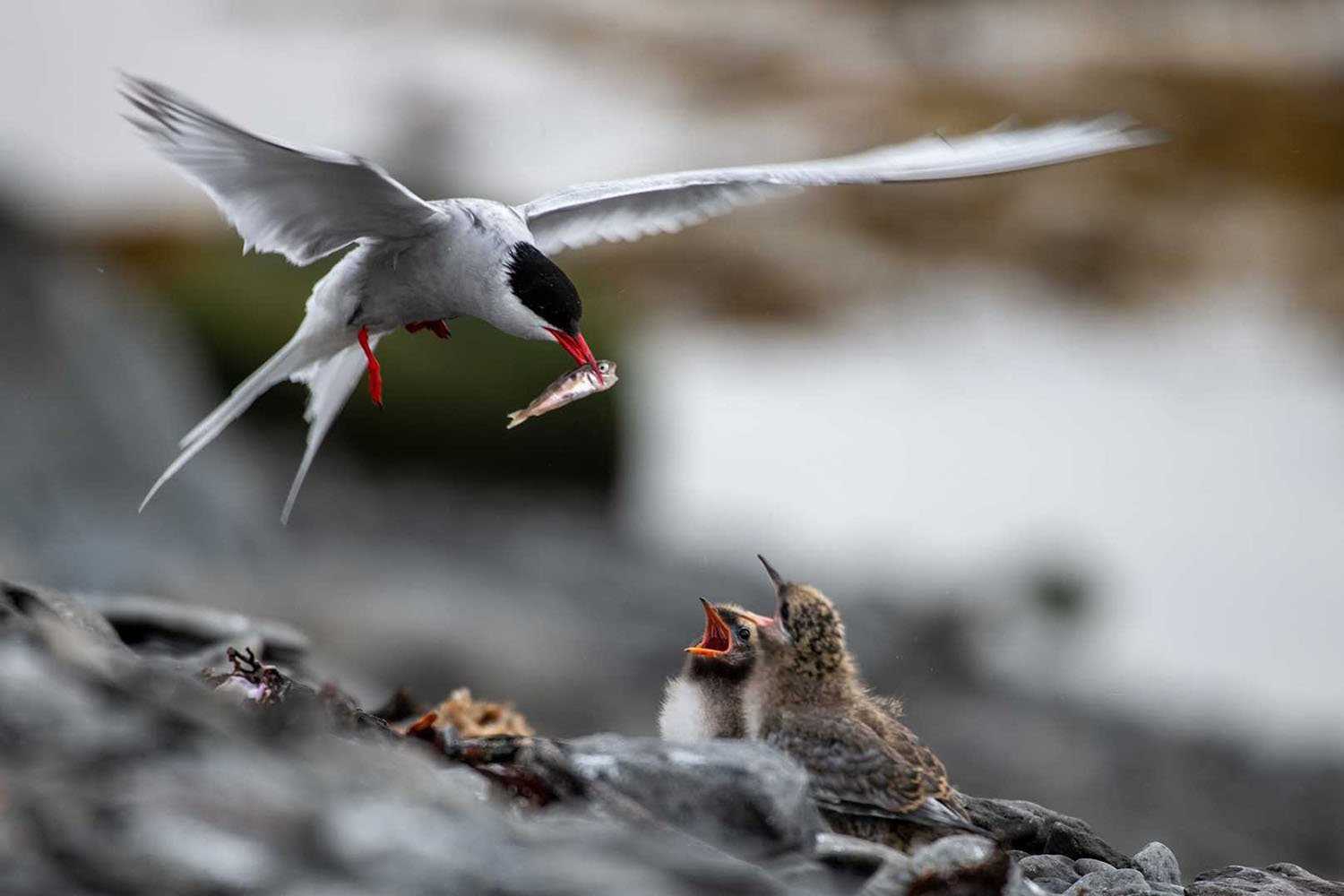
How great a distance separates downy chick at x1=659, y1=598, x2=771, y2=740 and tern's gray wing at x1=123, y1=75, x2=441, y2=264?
1.31m

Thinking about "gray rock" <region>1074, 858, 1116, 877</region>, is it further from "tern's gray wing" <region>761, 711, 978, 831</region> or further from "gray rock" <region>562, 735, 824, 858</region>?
"gray rock" <region>562, 735, 824, 858</region>

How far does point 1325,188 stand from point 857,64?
37.7 feet

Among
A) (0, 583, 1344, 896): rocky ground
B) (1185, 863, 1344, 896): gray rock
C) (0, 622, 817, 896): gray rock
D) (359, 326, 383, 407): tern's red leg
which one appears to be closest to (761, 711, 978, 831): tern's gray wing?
(0, 583, 1344, 896): rocky ground

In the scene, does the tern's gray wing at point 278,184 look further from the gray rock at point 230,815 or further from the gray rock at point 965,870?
the gray rock at point 965,870

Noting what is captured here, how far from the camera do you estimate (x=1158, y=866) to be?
4.14 metres

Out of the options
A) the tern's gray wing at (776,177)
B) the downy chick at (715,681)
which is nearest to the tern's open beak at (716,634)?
the downy chick at (715,681)

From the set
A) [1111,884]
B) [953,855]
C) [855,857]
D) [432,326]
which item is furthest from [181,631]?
[1111,884]

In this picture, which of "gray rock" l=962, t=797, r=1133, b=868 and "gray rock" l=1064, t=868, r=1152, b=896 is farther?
"gray rock" l=962, t=797, r=1133, b=868

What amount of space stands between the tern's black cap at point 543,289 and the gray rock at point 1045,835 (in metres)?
1.61

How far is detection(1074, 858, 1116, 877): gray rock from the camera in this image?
13.3 feet

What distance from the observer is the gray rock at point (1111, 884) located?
12.5 ft

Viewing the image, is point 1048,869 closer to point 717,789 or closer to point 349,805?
point 717,789

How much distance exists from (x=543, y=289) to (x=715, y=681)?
42.8 inches

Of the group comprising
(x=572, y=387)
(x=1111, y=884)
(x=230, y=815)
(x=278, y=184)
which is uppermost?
(x=278, y=184)
